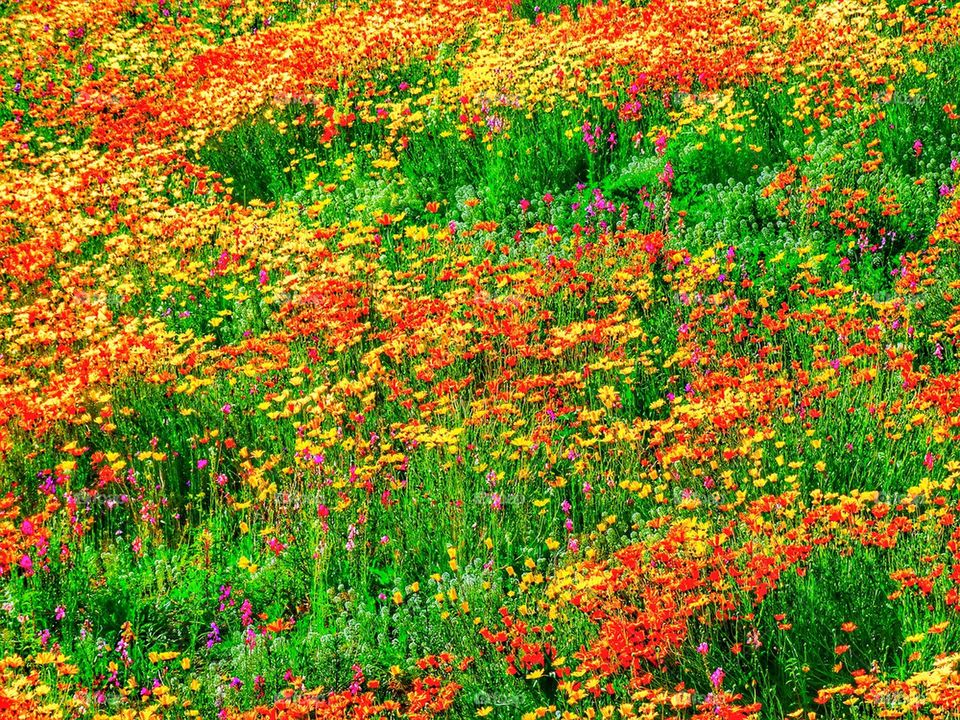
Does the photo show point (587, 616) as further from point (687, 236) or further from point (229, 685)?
point (687, 236)

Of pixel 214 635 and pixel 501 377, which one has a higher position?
pixel 501 377

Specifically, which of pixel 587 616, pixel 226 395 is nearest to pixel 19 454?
pixel 226 395

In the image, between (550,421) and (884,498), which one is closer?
(884,498)

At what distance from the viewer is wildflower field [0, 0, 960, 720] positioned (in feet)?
13.7

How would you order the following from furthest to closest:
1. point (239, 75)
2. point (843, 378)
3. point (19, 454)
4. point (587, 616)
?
point (239, 75), point (19, 454), point (843, 378), point (587, 616)

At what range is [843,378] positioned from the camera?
541 centimetres

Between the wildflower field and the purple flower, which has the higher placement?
the wildflower field

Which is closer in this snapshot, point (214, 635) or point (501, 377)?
point (214, 635)

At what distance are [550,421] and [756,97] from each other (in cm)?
359

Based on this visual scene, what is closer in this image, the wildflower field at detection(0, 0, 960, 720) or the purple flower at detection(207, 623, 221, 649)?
the wildflower field at detection(0, 0, 960, 720)

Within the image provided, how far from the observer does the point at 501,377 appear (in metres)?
5.91

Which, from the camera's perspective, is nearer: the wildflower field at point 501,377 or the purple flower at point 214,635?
the wildflower field at point 501,377

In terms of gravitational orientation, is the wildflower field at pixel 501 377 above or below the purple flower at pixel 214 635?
above

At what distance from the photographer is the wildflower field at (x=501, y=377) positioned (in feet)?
13.7
